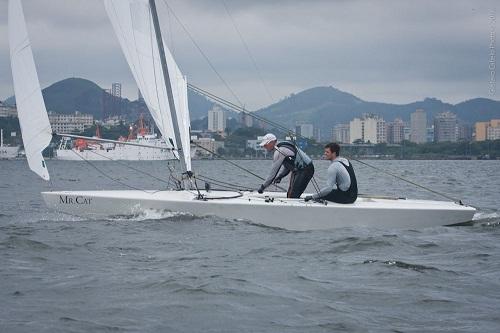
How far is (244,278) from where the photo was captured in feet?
25.9

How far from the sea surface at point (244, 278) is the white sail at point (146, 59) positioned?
2.62m

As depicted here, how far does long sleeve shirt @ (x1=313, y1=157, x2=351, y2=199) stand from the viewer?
11289 millimetres

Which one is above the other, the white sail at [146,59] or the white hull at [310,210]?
the white sail at [146,59]

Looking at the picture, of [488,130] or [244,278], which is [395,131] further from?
[244,278]

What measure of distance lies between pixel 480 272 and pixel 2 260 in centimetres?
530

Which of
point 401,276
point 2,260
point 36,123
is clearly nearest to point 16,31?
point 36,123

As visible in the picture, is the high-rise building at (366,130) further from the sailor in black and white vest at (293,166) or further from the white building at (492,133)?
the sailor in black and white vest at (293,166)

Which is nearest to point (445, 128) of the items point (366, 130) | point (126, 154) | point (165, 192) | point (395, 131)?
point (395, 131)

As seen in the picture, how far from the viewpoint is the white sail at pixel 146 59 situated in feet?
45.3

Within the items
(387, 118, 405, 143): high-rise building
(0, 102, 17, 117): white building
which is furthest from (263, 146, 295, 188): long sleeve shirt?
(387, 118, 405, 143): high-rise building

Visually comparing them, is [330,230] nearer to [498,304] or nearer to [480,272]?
[480,272]

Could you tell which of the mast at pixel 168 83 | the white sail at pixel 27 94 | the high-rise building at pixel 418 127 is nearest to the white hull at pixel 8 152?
the high-rise building at pixel 418 127

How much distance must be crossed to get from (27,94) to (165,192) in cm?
286

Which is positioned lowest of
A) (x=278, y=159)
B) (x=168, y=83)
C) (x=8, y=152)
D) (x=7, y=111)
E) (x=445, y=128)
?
(x=278, y=159)
